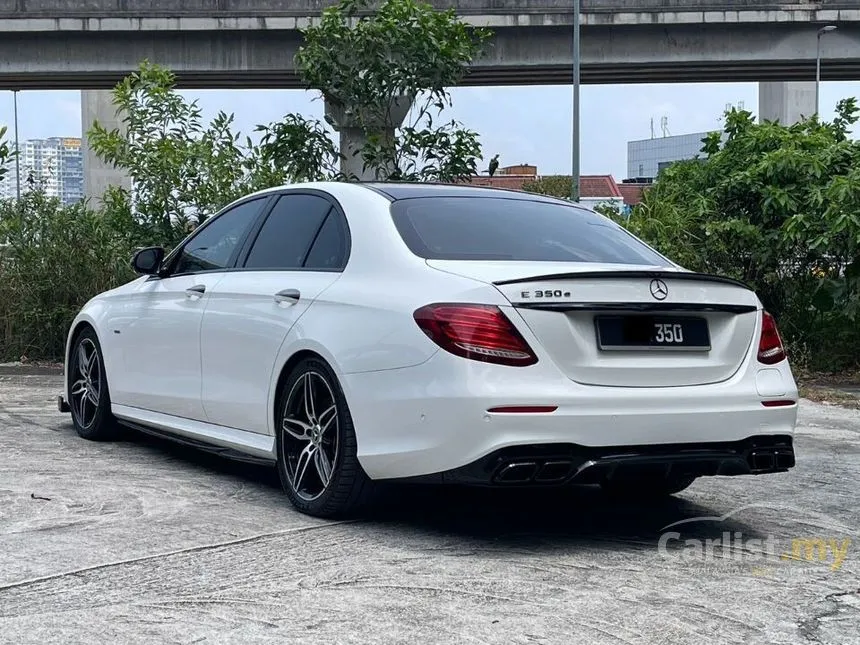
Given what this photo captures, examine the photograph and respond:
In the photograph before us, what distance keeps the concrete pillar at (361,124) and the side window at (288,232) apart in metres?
7.28

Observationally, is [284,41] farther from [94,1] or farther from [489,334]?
[489,334]

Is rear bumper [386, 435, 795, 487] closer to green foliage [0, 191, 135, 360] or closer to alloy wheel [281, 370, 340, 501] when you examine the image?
alloy wheel [281, 370, 340, 501]

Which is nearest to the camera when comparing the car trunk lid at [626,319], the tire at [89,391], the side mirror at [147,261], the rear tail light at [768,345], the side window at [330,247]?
the car trunk lid at [626,319]

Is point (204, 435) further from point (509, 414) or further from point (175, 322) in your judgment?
point (509, 414)

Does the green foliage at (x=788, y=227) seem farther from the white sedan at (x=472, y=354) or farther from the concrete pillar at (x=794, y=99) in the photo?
the concrete pillar at (x=794, y=99)

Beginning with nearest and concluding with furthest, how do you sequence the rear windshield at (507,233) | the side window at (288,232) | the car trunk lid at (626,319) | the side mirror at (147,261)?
1. the car trunk lid at (626,319)
2. the rear windshield at (507,233)
3. the side window at (288,232)
4. the side mirror at (147,261)

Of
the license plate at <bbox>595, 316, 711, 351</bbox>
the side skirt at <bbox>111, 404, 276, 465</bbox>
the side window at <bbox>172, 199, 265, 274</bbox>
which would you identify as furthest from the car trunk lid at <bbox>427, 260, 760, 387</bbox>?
the side window at <bbox>172, 199, 265, 274</bbox>

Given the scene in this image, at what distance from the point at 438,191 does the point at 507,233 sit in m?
0.56

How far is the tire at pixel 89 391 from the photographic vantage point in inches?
303

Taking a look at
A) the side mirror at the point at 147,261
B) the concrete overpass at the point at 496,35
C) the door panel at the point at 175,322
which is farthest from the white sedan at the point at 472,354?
the concrete overpass at the point at 496,35

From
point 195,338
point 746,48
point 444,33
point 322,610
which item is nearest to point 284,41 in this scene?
point 746,48

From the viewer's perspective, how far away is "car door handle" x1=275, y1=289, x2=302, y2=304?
225 inches

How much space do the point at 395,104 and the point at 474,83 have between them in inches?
1301

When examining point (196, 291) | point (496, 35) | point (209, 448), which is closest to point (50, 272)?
point (196, 291)
